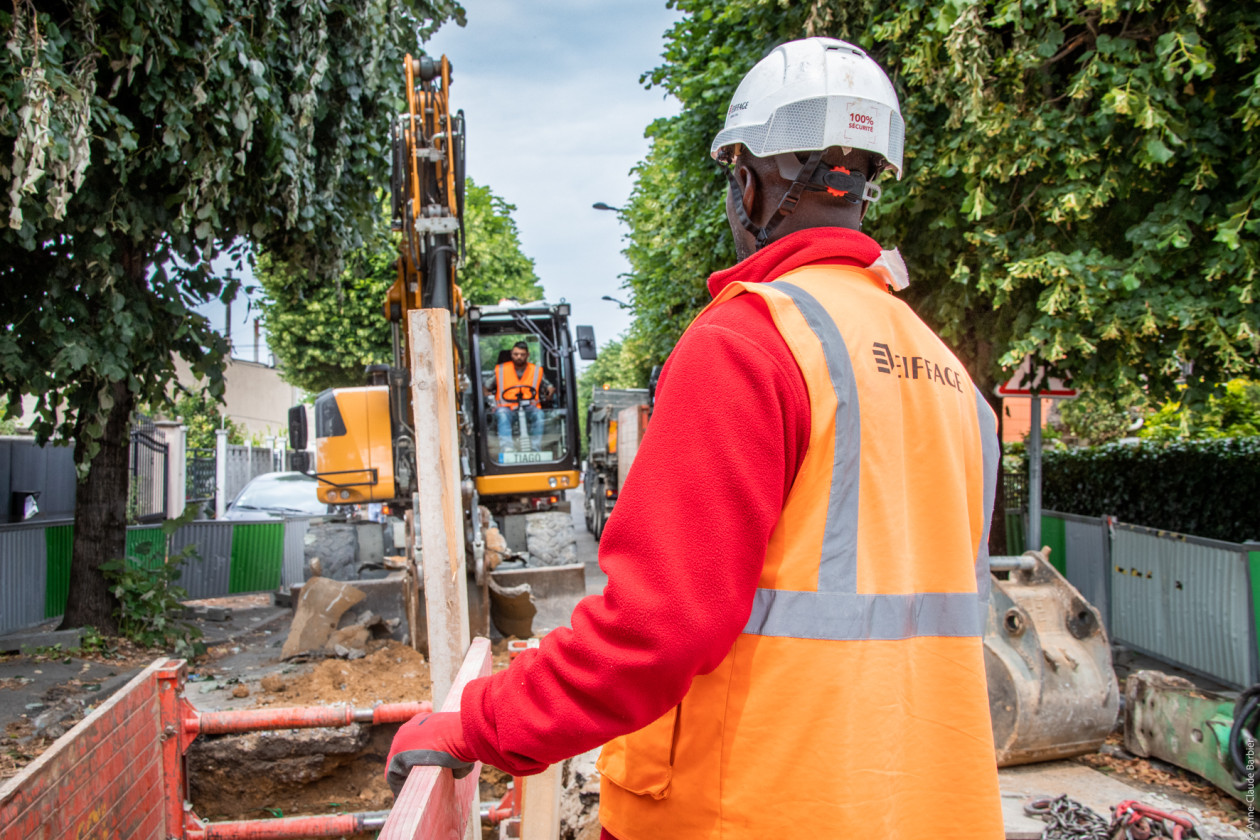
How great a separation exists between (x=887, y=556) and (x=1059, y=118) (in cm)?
603

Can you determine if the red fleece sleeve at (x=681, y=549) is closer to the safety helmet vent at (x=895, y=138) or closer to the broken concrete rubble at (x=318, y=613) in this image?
the safety helmet vent at (x=895, y=138)

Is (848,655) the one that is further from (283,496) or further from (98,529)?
(283,496)

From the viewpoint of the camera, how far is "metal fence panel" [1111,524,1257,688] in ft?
21.6

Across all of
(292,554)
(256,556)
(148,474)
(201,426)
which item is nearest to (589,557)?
(292,554)

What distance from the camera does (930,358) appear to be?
1.53 m

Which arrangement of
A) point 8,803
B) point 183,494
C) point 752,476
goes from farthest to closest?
point 183,494 < point 8,803 < point 752,476

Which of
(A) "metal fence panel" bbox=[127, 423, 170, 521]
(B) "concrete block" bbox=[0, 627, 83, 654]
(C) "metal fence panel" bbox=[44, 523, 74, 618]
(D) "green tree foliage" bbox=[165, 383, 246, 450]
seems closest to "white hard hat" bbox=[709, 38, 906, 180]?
(B) "concrete block" bbox=[0, 627, 83, 654]

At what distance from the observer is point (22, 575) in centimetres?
934

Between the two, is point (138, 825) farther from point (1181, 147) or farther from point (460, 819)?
point (1181, 147)

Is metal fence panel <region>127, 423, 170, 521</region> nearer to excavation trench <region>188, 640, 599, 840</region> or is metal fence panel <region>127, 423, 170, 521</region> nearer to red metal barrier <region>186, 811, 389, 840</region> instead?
excavation trench <region>188, 640, 599, 840</region>

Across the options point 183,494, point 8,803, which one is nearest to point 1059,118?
point 8,803

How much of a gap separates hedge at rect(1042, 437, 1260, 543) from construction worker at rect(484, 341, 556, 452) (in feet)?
23.9

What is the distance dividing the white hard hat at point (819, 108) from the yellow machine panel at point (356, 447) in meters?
8.68

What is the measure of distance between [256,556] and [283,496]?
2.38 m
